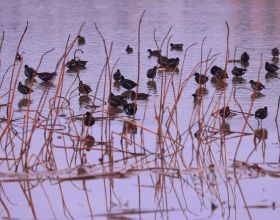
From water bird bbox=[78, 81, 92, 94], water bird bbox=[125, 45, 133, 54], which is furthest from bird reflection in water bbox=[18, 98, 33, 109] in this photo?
water bird bbox=[125, 45, 133, 54]

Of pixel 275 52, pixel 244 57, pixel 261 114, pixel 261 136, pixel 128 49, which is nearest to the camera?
pixel 261 136

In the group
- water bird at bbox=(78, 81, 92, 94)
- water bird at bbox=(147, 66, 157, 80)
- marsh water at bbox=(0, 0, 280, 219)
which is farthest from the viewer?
water bird at bbox=(147, 66, 157, 80)

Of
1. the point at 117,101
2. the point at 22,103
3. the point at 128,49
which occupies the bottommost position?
the point at 22,103

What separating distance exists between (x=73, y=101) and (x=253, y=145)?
3.02 metres

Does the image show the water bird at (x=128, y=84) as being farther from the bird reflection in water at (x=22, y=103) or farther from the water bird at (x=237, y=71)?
the water bird at (x=237, y=71)

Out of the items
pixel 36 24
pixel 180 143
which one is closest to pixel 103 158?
pixel 180 143

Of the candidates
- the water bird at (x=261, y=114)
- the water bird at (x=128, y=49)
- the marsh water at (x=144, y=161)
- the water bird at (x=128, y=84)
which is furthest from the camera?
the water bird at (x=128, y=49)

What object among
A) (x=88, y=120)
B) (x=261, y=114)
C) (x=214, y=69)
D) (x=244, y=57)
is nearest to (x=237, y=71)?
(x=214, y=69)

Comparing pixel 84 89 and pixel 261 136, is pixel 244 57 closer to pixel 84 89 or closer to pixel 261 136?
pixel 84 89

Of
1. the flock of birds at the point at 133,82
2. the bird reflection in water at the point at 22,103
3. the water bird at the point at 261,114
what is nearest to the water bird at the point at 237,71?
the flock of birds at the point at 133,82

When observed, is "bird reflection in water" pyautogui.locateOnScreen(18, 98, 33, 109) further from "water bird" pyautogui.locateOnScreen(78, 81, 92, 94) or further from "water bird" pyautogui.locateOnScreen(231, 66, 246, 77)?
"water bird" pyautogui.locateOnScreen(231, 66, 246, 77)

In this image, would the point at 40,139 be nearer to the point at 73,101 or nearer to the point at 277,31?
the point at 73,101

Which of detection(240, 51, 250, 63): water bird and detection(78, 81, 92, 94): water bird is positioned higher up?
detection(240, 51, 250, 63): water bird

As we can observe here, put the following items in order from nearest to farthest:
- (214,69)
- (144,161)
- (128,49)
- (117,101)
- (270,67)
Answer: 1. (144,161)
2. (117,101)
3. (214,69)
4. (270,67)
5. (128,49)
